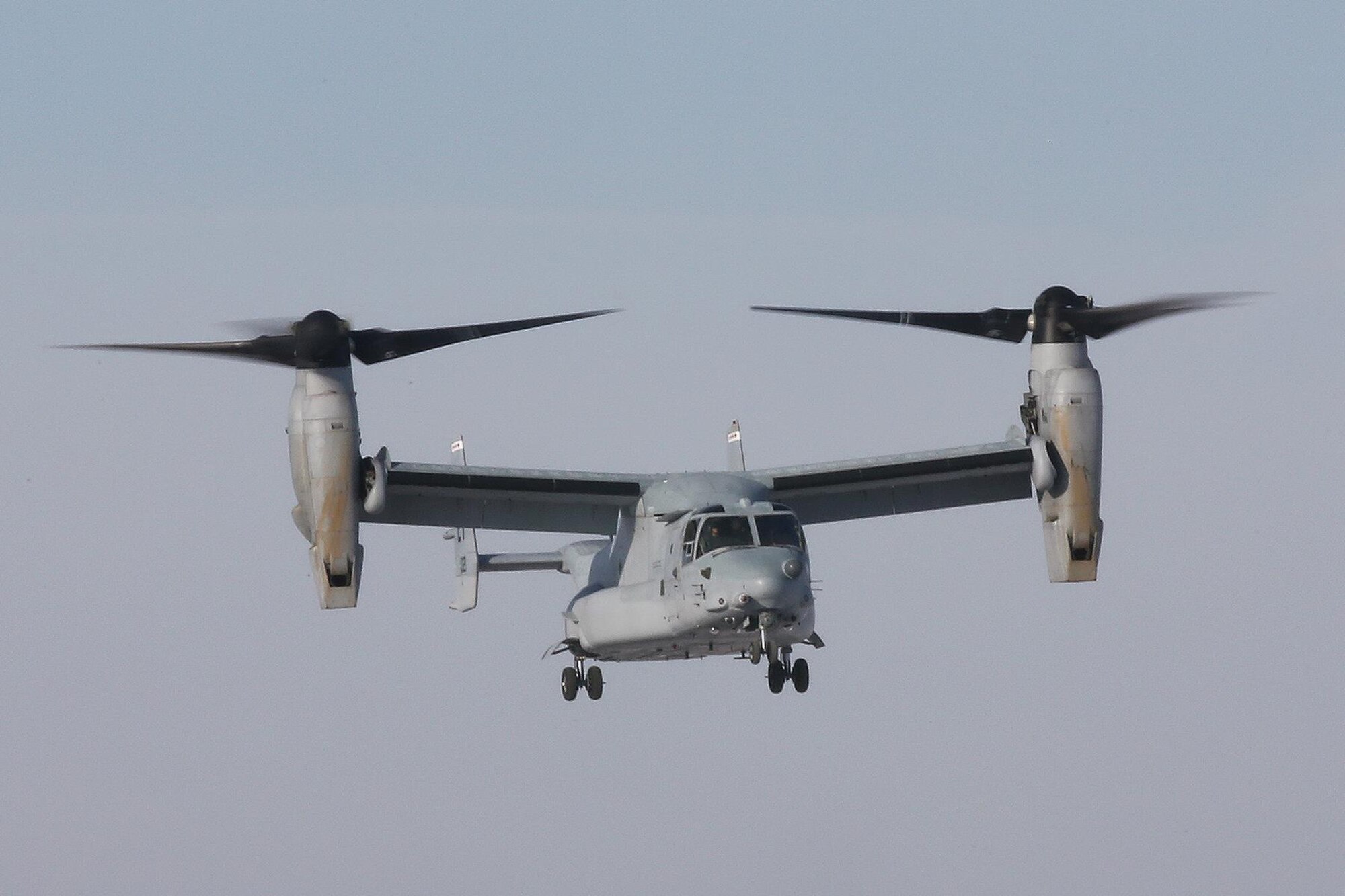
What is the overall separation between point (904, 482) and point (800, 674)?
382 centimetres

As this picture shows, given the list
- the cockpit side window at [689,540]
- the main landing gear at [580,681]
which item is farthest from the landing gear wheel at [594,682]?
the cockpit side window at [689,540]

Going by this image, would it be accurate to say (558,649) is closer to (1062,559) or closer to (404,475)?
(404,475)

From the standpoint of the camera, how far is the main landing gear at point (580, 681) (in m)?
33.4

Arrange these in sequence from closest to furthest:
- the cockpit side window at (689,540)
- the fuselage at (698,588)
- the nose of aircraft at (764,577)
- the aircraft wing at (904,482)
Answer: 1. the nose of aircraft at (764,577)
2. the fuselage at (698,588)
3. the cockpit side window at (689,540)
4. the aircraft wing at (904,482)

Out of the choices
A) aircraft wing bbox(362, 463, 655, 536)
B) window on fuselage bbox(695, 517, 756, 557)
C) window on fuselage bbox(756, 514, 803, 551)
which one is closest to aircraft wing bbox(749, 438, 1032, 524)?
aircraft wing bbox(362, 463, 655, 536)

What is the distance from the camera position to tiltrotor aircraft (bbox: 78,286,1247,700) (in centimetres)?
2942

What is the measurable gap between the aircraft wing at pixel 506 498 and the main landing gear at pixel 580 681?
6.32ft

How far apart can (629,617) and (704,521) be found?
6.77 feet

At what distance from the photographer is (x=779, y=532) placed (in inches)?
1169

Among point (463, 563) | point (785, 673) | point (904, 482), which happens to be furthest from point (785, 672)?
point (463, 563)

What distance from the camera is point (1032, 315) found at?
103ft

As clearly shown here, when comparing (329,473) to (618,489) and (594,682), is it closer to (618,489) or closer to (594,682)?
(618,489)

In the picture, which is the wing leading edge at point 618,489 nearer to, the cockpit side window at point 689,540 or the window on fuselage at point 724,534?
the cockpit side window at point 689,540

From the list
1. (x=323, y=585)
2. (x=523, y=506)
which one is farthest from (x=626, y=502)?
(x=323, y=585)
